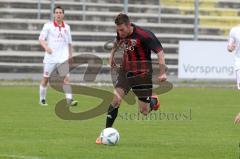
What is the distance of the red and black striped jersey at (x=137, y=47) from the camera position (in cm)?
1159

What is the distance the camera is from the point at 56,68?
1997cm

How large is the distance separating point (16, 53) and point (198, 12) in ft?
28.7

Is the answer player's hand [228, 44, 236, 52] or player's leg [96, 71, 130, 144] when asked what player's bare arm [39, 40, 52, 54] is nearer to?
player's hand [228, 44, 236, 52]

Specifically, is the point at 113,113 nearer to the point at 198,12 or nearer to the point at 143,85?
the point at 143,85

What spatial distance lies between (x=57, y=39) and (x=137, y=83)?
779 cm

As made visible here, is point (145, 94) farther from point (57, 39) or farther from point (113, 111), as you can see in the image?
point (57, 39)

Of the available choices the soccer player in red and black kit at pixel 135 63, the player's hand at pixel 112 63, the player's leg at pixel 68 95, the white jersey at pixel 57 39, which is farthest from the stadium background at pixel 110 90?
the white jersey at pixel 57 39

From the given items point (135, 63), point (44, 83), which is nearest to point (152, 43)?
point (135, 63)

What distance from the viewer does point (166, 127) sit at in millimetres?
14133

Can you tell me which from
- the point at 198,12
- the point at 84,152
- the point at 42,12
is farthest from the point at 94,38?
the point at 84,152

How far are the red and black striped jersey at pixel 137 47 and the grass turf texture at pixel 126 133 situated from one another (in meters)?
1.27

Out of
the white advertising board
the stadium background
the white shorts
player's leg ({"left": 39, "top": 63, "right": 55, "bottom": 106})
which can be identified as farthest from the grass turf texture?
the white advertising board

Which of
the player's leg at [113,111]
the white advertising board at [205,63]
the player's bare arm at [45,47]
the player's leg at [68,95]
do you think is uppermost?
the player's leg at [113,111]

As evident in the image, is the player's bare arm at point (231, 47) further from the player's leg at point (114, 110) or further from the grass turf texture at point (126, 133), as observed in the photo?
the player's leg at point (114, 110)
